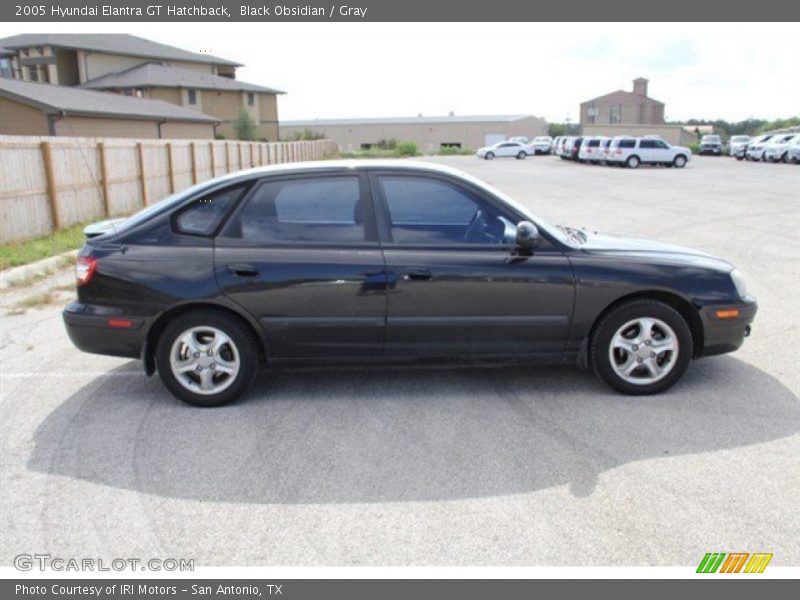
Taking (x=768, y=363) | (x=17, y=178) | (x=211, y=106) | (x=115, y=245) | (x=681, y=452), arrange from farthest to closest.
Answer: (x=211, y=106) → (x=17, y=178) → (x=768, y=363) → (x=115, y=245) → (x=681, y=452)

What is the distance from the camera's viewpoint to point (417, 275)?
4617 millimetres

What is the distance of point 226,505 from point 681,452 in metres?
2.57

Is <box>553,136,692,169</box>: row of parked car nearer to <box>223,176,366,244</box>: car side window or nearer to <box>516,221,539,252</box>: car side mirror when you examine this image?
<box>516,221,539,252</box>: car side mirror

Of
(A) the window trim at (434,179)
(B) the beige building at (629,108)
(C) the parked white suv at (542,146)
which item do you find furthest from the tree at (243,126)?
(B) the beige building at (629,108)

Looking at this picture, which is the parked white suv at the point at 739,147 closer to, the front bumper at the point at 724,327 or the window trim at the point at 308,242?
the front bumper at the point at 724,327

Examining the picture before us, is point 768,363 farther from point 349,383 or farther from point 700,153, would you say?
point 700,153

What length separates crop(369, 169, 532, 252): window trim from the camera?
4684 millimetres

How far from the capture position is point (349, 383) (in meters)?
5.18

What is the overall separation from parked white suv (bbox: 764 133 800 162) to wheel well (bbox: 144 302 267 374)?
45776 millimetres

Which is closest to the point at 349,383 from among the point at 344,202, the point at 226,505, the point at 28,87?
the point at 344,202

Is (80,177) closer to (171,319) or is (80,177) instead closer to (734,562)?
(171,319)

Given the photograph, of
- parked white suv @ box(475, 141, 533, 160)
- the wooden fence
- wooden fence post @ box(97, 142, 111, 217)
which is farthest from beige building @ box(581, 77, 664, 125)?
wooden fence post @ box(97, 142, 111, 217)

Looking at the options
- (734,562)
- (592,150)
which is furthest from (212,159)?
(592,150)

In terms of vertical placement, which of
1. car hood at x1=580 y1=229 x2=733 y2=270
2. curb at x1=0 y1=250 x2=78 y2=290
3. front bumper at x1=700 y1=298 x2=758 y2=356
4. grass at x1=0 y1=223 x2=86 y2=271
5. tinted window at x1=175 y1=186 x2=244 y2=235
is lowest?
curb at x1=0 y1=250 x2=78 y2=290
